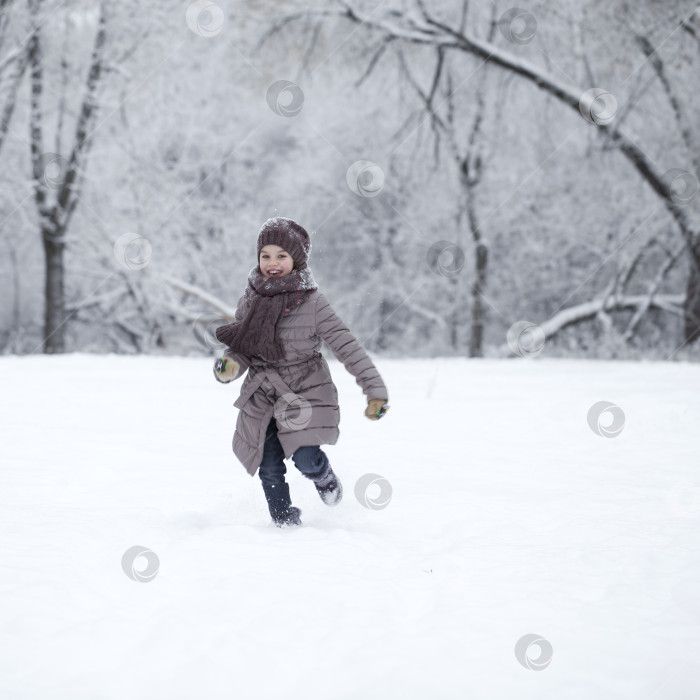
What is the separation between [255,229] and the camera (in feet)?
52.3

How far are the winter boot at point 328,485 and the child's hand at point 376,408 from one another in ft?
1.40

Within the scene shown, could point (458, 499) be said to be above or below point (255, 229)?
below

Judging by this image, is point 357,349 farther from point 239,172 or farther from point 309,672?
point 239,172

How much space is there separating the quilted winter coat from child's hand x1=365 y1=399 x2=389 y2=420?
0.09m

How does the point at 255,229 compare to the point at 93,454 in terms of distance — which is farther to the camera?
the point at 255,229

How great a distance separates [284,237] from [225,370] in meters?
0.62

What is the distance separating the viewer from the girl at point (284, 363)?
3.22 m

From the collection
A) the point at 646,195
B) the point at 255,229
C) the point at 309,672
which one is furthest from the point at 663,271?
the point at 309,672

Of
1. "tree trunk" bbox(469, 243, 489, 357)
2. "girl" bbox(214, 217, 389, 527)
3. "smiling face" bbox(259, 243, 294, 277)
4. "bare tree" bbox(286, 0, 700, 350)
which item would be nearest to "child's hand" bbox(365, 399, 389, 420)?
"girl" bbox(214, 217, 389, 527)

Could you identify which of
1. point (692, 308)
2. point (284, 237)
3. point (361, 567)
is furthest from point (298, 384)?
point (692, 308)

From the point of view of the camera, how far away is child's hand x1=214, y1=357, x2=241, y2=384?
314cm

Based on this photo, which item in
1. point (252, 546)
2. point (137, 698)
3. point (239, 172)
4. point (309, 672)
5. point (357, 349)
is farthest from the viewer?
point (239, 172)

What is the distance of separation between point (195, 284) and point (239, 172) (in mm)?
2997

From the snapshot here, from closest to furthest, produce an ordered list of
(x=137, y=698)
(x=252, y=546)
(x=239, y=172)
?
(x=137, y=698)
(x=252, y=546)
(x=239, y=172)
